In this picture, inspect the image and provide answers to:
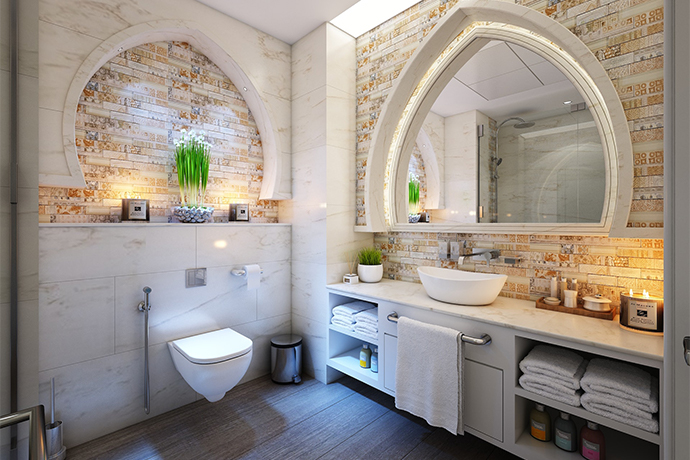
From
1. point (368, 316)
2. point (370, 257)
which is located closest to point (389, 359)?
point (368, 316)

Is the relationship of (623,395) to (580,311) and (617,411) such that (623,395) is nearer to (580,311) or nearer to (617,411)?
(617,411)

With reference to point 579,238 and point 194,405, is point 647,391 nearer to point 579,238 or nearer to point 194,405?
point 579,238

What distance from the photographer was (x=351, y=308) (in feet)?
8.21

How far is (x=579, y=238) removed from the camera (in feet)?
6.10

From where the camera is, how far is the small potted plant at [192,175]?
239cm

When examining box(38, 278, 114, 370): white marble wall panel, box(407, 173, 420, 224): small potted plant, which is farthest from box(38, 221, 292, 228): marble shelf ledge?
box(407, 173, 420, 224): small potted plant

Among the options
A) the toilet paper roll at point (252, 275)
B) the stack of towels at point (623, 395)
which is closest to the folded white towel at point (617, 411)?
the stack of towels at point (623, 395)

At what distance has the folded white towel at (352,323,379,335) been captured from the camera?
2282 millimetres

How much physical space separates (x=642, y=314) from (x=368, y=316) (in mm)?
1448

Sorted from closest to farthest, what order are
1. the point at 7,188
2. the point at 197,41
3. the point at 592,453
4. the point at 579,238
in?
the point at 7,188 < the point at 592,453 < the point at 579,238 < the point at 197,41

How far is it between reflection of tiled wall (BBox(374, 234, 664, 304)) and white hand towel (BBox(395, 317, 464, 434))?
66 cm

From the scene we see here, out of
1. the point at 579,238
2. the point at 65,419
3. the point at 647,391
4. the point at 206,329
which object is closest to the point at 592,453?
the point at 647,391

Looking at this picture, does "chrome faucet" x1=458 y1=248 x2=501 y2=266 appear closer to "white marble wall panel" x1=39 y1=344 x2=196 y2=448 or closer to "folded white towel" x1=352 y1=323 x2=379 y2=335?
"folded white towel" x1=352 y1=323 x2=379 y2=335

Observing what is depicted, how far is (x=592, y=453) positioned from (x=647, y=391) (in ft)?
1.34
